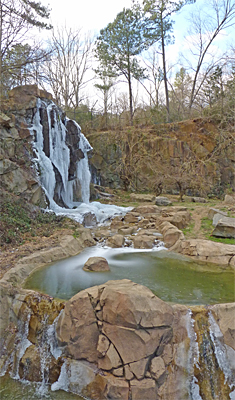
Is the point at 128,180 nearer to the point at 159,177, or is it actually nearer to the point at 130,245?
the point at 159,177

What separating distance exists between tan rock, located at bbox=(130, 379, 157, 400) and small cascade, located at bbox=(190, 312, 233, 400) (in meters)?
0.53

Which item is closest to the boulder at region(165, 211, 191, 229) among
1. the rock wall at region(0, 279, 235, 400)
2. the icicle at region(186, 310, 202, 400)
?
the rock wall at region(0, 279, 235, 400)

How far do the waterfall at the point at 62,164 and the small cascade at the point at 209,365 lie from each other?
19.9ft

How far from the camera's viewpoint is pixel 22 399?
3193 mm

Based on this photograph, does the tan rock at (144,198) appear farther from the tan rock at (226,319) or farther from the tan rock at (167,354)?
the tan rock at (167,354)

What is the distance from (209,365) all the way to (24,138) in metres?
8.81

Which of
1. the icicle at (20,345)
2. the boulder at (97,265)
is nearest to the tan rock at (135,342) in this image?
the icicle at (20,345)

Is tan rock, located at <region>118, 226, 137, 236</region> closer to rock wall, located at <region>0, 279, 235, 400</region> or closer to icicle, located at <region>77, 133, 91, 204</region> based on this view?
rock wall, located at <region>0, 279, 235, 400</region>

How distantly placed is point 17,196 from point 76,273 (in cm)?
422

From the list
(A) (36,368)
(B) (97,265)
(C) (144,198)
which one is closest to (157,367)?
(A) (36,368)

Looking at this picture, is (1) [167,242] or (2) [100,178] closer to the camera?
(1) [167,242]

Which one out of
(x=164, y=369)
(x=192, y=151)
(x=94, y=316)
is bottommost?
(x=164, y=369)

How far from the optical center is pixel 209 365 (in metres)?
3.38

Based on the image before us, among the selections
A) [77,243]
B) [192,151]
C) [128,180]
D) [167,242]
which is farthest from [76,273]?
[192,151]
